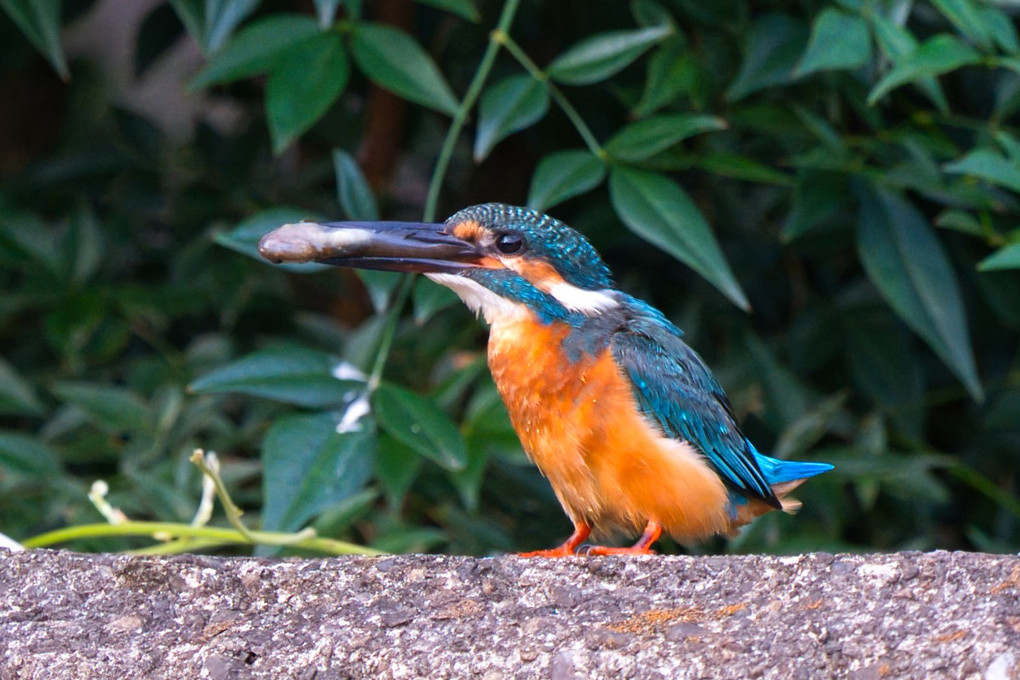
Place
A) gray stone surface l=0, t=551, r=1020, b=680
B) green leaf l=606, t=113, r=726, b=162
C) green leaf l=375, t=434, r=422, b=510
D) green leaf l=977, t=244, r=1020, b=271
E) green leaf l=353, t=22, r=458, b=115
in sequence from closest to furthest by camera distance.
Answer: gray stone surface l=0, t=551, r=1020, b=680 < green leaf l=977, t=244, r=1020, b=271 < green leaf l=375, t=434, r=422, b=510 < green leaf l=606, t=113, r=726, b=162 < green leaf l=353, t=22, r=458, b=115

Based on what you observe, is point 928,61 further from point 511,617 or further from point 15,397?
point 15,397

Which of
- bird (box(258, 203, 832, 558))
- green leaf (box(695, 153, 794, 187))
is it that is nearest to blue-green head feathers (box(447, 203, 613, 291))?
bird (box(258, 203, 832, 558))

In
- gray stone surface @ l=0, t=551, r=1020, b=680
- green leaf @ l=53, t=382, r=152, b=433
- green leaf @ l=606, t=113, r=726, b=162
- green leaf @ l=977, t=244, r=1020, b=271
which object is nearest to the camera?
gray stone surface @ l=0, t=551, r=1020, b=680

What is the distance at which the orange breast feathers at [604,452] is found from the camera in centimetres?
167

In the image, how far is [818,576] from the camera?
123cm

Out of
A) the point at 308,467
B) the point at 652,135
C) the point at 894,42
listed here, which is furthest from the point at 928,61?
the point at 308,467

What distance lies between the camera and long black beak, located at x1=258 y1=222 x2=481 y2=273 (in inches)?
64.4

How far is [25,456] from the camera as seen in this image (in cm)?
244

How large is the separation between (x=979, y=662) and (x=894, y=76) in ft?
3.94

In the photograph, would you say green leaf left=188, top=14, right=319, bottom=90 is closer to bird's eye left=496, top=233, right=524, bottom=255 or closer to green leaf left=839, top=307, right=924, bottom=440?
bird's eye left=496, top=233, right=524, bottom=255

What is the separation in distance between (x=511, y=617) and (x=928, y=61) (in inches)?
52.8

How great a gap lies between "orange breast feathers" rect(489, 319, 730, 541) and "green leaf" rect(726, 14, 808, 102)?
2.90 ft

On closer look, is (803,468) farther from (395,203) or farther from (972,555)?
(395,203)

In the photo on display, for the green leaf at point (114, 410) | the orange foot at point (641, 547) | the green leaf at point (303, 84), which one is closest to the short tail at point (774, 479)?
the orange foot at point (641, 547)
